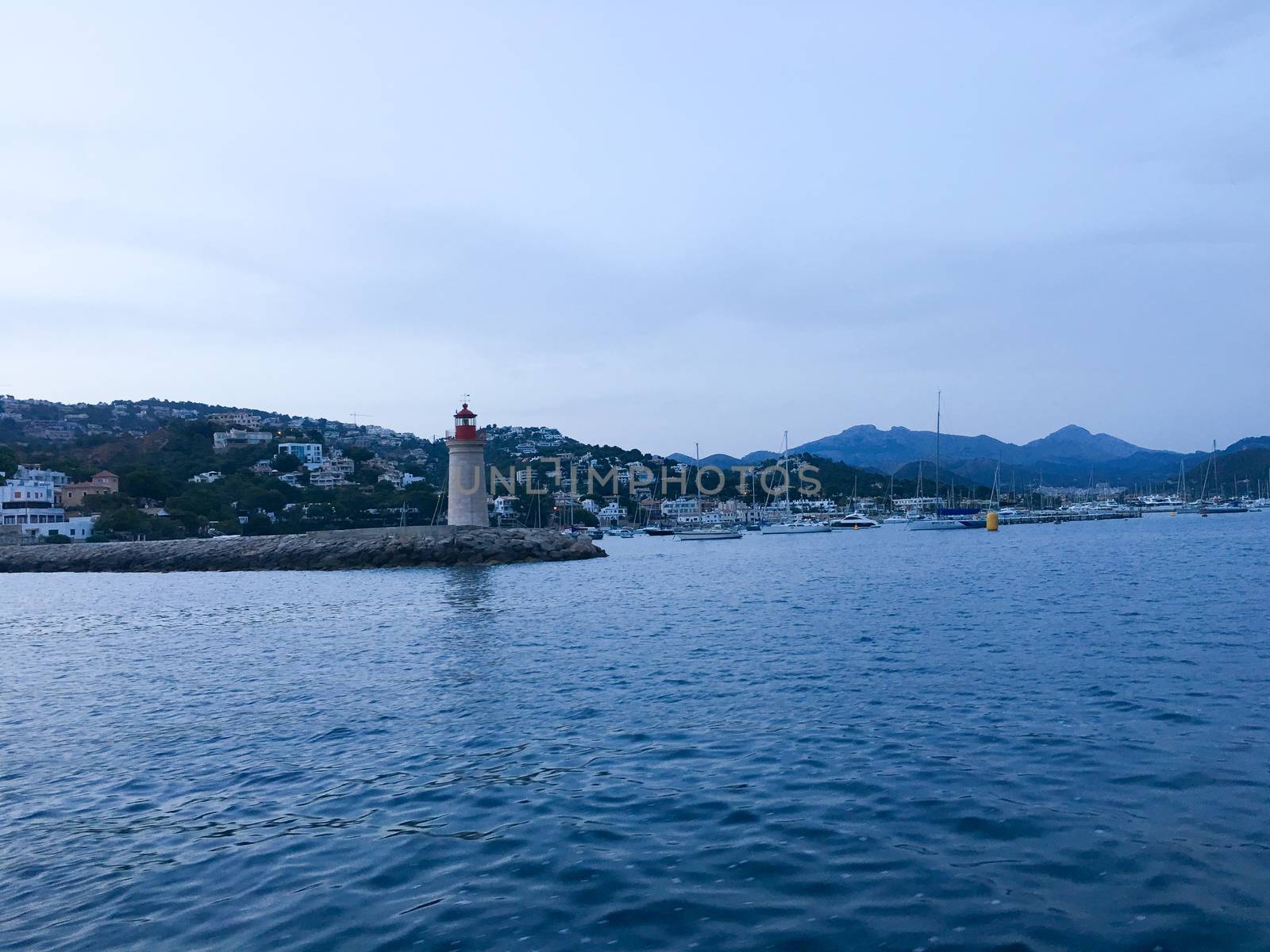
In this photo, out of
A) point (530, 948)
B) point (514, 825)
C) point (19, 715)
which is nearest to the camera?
point (530, 948)

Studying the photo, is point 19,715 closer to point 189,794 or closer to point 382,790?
point 189,794

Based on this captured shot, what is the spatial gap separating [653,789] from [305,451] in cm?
12795

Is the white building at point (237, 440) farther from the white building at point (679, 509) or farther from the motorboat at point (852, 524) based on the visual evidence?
the motorboat at point (852, 524)

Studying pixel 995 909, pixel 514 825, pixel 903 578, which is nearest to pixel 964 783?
Result: pixel 995 909

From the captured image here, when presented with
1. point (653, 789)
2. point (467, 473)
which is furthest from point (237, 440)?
point (653, 789)

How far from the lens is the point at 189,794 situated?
9766mm

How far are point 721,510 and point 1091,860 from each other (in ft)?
455

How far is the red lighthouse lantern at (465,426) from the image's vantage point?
59625 mm

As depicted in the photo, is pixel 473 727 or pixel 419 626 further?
pixel 419 626

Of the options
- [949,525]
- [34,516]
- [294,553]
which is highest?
[34,516]

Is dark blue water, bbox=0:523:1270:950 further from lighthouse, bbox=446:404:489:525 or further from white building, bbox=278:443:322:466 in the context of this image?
white building, bbox=278:443:322:466

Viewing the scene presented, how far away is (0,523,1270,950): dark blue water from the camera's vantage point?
255 inches

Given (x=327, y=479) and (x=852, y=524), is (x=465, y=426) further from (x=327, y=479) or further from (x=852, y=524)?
(x=852, y=524)

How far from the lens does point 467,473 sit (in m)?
61.1
